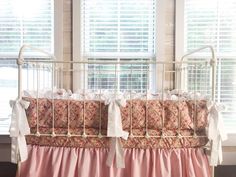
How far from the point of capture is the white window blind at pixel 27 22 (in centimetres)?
292

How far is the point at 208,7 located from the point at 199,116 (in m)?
1.39

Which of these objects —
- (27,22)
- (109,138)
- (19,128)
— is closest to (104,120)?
(109,138)

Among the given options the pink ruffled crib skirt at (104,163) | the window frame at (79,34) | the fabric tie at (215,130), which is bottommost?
the pink ruffled crib skirt at (104,163)

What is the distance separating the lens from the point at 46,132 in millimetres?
1935

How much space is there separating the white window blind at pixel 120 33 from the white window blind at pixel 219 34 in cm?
38

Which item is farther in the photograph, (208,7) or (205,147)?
(208,7)

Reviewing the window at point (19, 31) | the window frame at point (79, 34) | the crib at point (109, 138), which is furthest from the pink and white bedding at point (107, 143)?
the window at point (19, 31)

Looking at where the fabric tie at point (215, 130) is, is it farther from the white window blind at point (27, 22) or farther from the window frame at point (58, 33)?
the white window blind at point (27, 22)

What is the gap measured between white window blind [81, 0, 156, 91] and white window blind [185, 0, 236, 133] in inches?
14.9

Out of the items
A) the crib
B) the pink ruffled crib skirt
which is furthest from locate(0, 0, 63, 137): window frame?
the pink ruffled crib skirt

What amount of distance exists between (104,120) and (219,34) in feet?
5.42

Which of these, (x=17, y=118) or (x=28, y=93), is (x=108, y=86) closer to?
(x=28, y=93)

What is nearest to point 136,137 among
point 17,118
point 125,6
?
point 17,118

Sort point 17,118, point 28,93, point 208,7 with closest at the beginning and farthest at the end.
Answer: point 17,118 < point 28,93 < point 208,7
